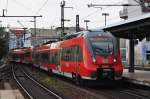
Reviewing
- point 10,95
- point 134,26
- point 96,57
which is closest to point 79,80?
point 96,57

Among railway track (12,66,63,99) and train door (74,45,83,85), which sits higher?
train door (74,45,83,85)

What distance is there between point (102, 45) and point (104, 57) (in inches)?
31.0

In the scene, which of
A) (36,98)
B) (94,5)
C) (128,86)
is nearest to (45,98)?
(36,98)

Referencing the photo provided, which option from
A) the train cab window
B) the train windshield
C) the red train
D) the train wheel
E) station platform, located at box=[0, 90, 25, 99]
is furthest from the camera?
the train wheel

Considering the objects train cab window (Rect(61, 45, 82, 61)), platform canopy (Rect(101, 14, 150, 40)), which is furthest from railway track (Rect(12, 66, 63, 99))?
platform canopy (Rect(101, 14, 150, 40))

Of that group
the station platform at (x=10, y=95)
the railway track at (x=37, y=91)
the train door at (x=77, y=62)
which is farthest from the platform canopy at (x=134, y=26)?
the station platform at (x=10, y=95)

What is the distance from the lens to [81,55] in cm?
2714

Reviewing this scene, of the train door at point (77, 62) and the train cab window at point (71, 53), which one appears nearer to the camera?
the train door at point (77, 62)

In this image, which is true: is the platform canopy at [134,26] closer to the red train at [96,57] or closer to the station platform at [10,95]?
the red train at [96,57]

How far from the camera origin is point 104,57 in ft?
86.3

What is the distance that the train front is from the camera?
85.7 ft

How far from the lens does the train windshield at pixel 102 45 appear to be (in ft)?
86.7

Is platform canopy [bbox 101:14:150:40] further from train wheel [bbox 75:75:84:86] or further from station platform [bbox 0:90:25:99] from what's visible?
station platform [bbox 0:90:25:99]

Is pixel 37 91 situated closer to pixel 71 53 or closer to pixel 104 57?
pixel 71 53
